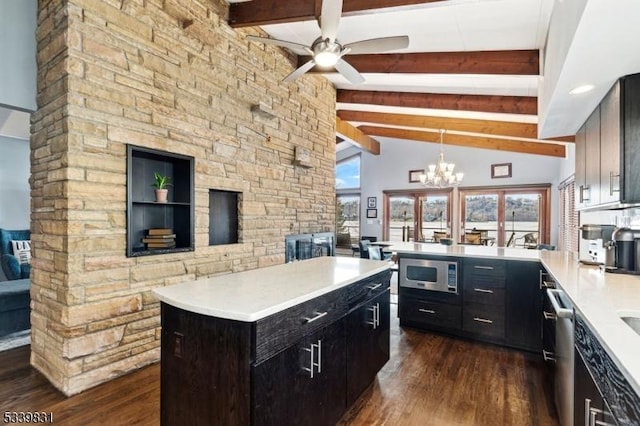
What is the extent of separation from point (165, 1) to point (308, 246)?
11.4 ft

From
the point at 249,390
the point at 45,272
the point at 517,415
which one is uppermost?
the point at 45,272

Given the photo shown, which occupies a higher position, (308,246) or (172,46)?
(172,46)

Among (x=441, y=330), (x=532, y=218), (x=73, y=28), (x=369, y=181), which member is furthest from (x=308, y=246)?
(x=532, y=218)

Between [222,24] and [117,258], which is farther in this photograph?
[222,24]

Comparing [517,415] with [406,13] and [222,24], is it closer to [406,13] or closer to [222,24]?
[406,13]

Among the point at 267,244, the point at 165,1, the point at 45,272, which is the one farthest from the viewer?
the point at 267,244

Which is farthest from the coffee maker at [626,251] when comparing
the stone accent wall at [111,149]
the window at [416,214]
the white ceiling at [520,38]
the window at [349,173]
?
the window at [349,173]

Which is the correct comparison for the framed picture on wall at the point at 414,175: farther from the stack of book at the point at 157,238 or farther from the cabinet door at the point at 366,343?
the stack of book at the point at 157,238

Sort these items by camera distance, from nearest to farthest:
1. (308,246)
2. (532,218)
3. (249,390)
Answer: (249,390) → (308,246) → (532,218)

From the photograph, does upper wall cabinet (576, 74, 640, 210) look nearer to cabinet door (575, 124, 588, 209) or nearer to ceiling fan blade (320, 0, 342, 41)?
Answer: cabinet door (575, 124, 588, 209)

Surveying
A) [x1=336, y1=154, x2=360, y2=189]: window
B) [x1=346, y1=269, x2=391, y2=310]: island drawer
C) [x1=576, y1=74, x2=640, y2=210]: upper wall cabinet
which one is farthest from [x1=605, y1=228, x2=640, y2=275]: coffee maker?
[x1=336, y1=154, x2=360, y2=189]: window

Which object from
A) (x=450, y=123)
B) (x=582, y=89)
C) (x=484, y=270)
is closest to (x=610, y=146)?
(x=582, y=89)

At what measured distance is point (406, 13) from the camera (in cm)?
319

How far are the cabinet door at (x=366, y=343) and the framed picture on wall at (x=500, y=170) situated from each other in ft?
22.7
